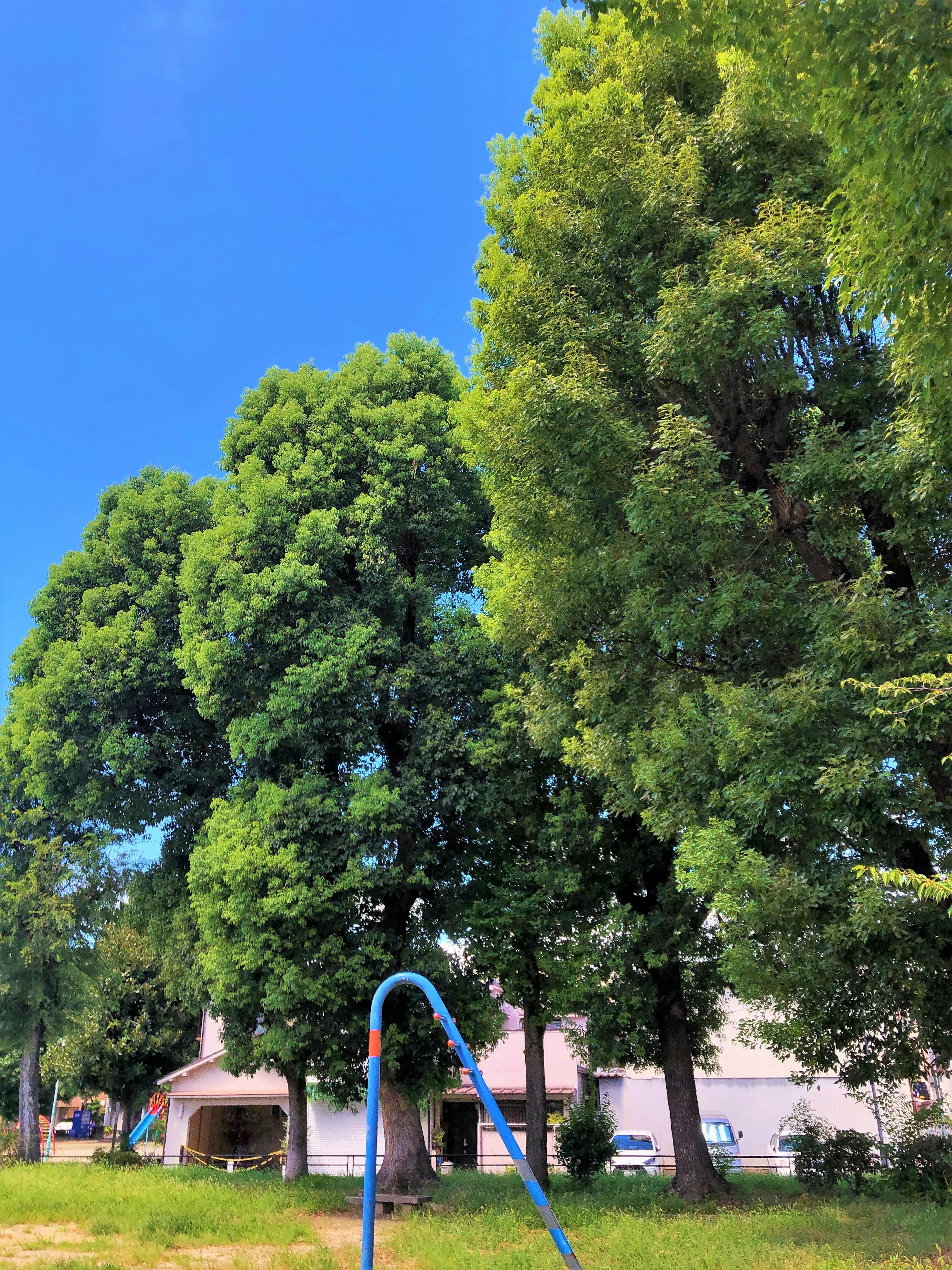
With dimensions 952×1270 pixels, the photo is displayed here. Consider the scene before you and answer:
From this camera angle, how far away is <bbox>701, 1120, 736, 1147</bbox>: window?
2700cm

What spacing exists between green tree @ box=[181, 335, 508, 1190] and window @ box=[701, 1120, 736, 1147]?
13.9 metres

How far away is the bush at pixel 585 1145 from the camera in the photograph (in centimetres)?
1789

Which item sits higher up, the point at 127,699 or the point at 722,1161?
the point at 127,699

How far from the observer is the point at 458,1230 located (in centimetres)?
1158

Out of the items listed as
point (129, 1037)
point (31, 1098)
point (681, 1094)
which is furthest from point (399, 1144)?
point (129, 1037)

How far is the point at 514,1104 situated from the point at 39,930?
16757 millimetres

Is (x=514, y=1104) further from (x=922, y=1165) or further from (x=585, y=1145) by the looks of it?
(x=922, y=1165)

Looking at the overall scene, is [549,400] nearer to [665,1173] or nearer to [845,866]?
[845,866]

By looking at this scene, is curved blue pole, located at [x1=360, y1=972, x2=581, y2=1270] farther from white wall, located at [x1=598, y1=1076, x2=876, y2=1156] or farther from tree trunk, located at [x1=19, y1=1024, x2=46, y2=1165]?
white wall, located at [x1=598, y1=1076, x2=876, y2=1156]

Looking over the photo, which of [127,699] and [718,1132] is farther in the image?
[718,1132]

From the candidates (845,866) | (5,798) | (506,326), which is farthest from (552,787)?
(5,798)

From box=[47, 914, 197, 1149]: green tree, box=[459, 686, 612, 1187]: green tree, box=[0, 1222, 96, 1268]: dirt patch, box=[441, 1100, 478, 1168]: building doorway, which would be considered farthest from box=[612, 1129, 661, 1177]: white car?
box=[47, 914, 197, 1149]: green tree

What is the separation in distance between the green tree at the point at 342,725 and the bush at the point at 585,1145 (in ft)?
9.98

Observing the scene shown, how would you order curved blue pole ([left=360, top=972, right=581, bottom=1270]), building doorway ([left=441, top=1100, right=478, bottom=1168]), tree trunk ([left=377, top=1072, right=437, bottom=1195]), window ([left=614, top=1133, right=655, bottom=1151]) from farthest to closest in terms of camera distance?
building doorway ([left=441, top=1100, right=478, bottom=1168]), window ([left=614, top=1133, right=655, bottom=1151]), tree trunk ([left=377, top=1072, right=437, bottom=1195]), curved blue pole ([left=360, top=972, right=581, bottom=1270])
